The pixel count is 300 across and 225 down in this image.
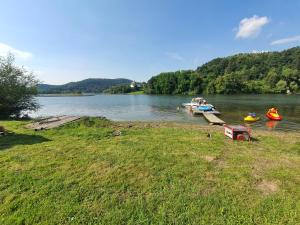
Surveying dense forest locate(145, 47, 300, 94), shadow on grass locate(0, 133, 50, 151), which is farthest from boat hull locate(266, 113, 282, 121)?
dense forest locate(145, 47, 300, 94)

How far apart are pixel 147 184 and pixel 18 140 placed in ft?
24.6

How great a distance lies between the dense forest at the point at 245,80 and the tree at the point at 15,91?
86916 mm

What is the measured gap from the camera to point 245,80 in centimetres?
11250

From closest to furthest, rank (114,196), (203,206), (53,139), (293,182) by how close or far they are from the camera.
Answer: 1. (203,206)
2. (114,196)
3. (293,182)
4. (53,139)

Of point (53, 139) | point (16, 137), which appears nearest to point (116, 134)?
point (53, 139)

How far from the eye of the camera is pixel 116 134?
443 inches

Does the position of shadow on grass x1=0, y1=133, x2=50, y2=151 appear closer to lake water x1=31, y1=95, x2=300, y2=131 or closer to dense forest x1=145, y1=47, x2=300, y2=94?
lake water x1=31, y1=95, x2=300, y2=131

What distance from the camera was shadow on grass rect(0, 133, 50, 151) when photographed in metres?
8.99

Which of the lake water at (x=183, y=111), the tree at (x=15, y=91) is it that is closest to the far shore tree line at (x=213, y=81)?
the tree at (x=15, y=91)

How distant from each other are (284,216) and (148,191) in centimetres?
288

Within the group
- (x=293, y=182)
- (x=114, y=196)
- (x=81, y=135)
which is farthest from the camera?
(x=81, y=135)

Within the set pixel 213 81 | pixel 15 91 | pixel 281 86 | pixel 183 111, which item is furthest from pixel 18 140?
pixel 281 86

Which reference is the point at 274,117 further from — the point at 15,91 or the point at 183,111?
the point at 15,91

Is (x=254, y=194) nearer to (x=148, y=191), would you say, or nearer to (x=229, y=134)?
(x=148, y=191)
